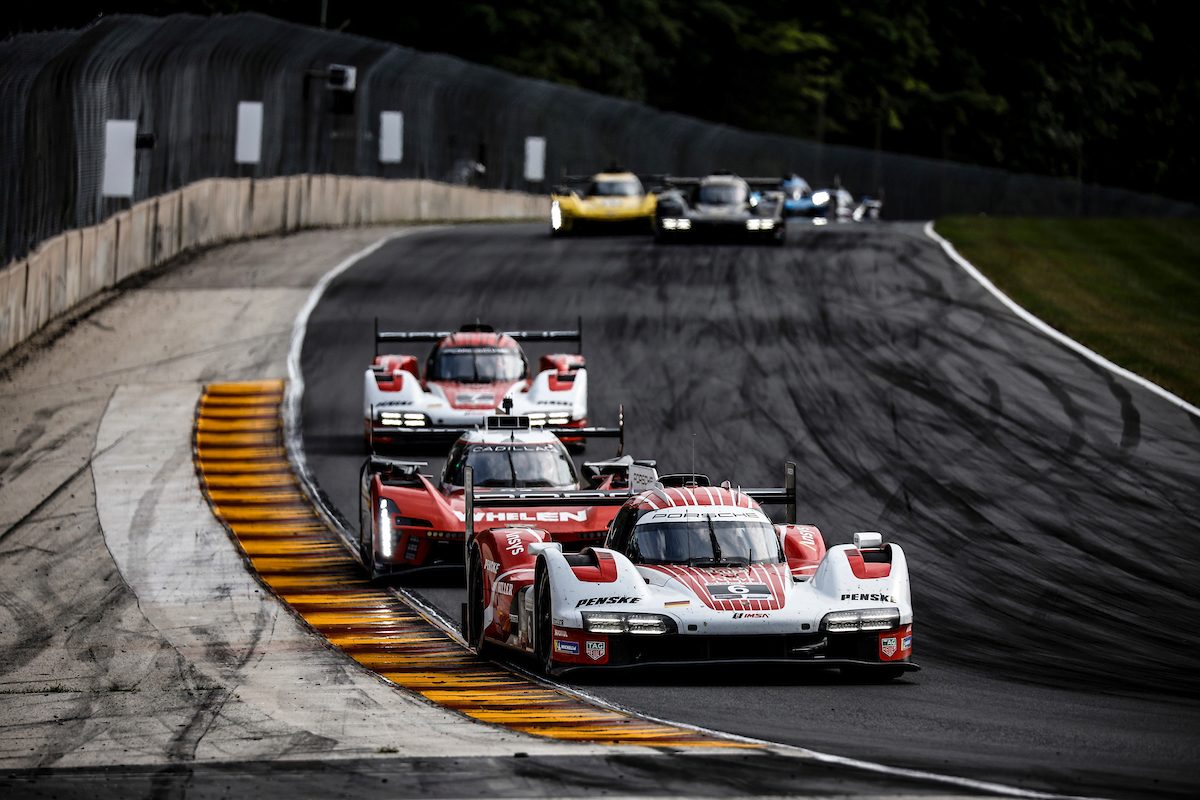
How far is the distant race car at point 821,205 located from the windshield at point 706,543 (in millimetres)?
35246

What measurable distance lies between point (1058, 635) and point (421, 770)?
632cm

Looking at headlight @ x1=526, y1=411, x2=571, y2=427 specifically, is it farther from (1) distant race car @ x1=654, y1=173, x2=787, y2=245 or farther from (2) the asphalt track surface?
(1) distant race car @ x1=654, y1=173, x2=787, y2=245

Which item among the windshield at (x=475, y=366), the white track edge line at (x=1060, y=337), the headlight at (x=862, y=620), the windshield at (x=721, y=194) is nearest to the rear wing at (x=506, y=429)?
the windshield at (x=475, y=366)

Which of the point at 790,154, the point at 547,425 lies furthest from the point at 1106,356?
the point at 790,154

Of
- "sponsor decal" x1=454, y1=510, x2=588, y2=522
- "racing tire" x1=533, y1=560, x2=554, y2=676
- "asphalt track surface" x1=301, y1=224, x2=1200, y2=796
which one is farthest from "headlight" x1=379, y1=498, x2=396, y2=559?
"racing tire" x1=533, y1=560, x2=554, y2=676

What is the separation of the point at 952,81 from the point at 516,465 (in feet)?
275

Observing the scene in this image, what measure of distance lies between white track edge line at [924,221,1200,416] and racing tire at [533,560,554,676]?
13.4m

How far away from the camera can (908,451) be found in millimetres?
21641

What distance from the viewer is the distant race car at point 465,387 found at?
73.7ft

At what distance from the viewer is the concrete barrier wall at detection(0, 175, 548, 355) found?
26984 millimetres

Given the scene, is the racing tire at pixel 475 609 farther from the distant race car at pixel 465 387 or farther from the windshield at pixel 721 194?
the windshield at pixel 721 194

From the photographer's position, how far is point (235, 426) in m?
23.7

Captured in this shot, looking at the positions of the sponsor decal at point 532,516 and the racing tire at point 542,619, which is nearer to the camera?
the racing tire at point 542,619

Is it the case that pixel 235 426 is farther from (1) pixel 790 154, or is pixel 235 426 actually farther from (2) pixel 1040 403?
(1) pixel 790 154
